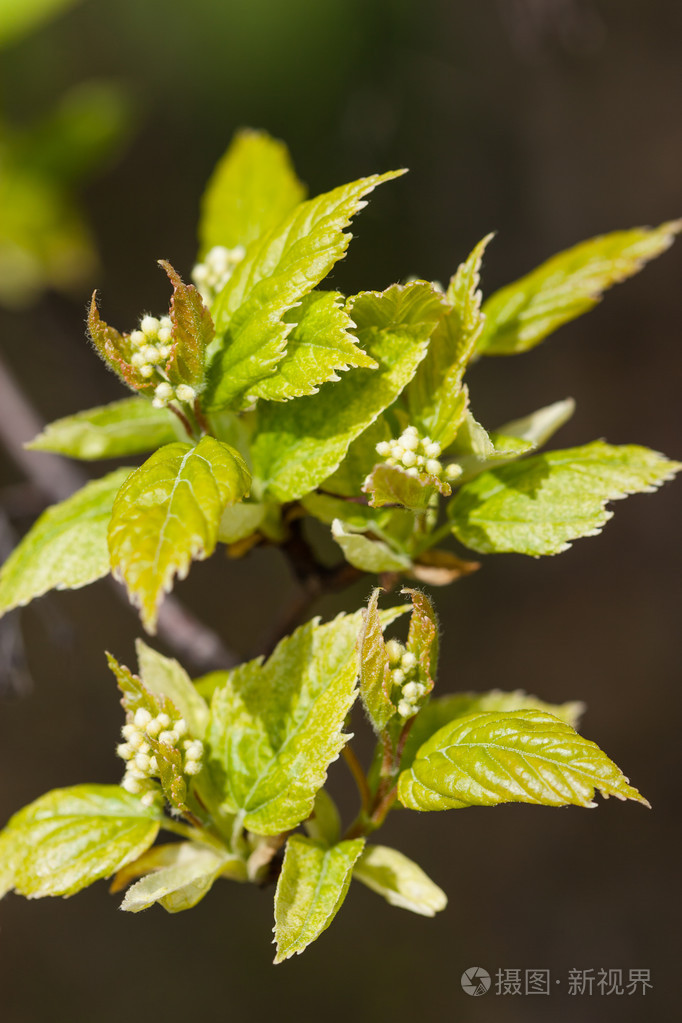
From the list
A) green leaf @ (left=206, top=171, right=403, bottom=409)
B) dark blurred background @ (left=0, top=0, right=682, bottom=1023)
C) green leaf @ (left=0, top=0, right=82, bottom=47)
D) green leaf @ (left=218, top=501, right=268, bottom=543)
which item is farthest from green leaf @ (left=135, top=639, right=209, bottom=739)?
dark blurred background @ (left=0, top=0, right=682, bottom=1023)

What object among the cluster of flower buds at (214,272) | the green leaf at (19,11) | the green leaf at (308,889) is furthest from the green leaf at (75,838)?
the green leaf at (19,11)

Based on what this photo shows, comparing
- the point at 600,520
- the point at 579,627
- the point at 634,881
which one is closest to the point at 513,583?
the point at 579,627

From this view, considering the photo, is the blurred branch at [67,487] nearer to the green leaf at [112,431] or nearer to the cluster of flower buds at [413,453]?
the green leaf at [112,431]

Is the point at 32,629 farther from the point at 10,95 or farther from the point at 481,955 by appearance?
the point at 481,955

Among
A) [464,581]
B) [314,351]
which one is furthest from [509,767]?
[464,581]

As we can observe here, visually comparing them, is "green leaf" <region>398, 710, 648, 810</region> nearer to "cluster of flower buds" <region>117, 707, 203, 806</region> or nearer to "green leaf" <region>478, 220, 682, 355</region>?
"cluster of flower buds" <region>117, 707, 203, 806</region>
